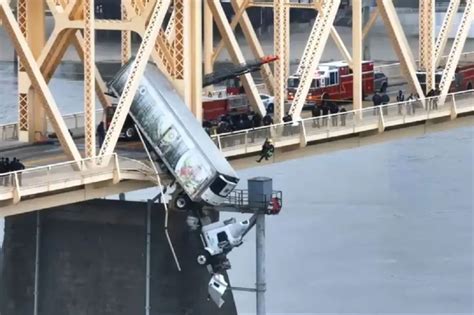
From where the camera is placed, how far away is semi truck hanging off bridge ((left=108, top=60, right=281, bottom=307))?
105 feet

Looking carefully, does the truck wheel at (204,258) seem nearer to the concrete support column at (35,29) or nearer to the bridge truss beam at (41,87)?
the bridge truss beam at (41,87)

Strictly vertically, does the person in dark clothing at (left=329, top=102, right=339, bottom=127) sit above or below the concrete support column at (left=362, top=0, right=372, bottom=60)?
above

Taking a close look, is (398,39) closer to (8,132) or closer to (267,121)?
(267,121)

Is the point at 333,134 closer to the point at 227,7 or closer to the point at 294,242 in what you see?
the point at 294,242

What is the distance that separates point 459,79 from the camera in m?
41.6

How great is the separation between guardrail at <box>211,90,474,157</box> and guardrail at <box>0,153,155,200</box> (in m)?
1.93

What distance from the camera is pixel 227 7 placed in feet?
261

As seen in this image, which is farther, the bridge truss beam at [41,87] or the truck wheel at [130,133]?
the truck wheel at [130,133]

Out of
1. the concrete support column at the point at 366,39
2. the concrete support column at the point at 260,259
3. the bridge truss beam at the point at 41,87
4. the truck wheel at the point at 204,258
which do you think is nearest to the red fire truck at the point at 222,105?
the concrete support column at the point at 260,259

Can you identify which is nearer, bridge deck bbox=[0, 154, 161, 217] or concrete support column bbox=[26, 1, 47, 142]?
bridge deck bbox=[0, 154, 161, 217]

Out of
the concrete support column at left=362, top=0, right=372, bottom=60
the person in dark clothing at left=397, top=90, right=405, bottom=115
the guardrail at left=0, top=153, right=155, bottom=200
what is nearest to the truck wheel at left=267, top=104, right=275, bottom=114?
the person in dark clothing at left=397, top=90, right=405, bottom=115

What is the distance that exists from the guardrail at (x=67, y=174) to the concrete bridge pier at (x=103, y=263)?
2.06 metres

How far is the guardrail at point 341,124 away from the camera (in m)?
34.2

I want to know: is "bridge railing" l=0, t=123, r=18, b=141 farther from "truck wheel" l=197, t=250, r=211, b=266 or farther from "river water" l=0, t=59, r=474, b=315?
"river water" l=0, t=59, r=474, b=315
